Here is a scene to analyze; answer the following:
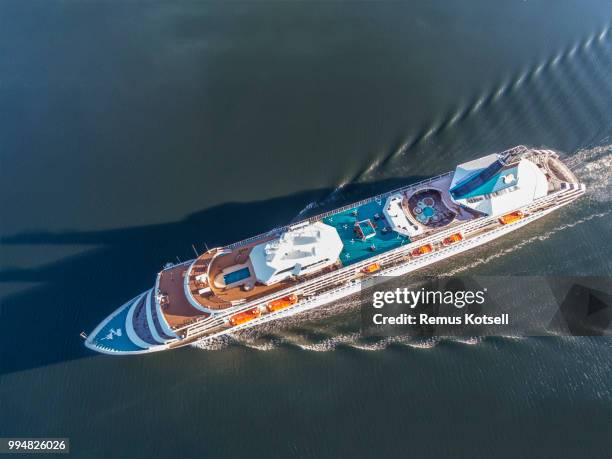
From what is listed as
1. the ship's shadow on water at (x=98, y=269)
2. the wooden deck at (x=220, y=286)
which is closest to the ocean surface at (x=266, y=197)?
the ship's shadow on water at (x=98, y=269)

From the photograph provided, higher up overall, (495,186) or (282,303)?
(495,186)

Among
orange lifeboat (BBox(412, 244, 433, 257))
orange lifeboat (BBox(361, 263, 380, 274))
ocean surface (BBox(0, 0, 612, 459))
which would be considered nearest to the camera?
ocean surface (BBox(0, 0, 612, 459))

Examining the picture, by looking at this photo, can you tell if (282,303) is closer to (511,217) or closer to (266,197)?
(266,197)

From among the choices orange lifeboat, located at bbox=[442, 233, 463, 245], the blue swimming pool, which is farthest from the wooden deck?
orange lifeboat, located at bbox=[442, 233, 463, 245]

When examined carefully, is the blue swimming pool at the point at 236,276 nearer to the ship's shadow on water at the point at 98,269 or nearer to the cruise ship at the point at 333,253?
the cruise ship at the point at 333,253

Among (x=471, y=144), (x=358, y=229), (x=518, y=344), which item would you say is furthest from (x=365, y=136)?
(x=518, y=344)

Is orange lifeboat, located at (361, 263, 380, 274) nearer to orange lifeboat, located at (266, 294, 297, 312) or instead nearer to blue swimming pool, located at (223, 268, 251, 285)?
orange lifeboat, located at (266, 294, 297, 312)

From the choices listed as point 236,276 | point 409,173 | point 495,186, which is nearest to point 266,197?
point 236,276
